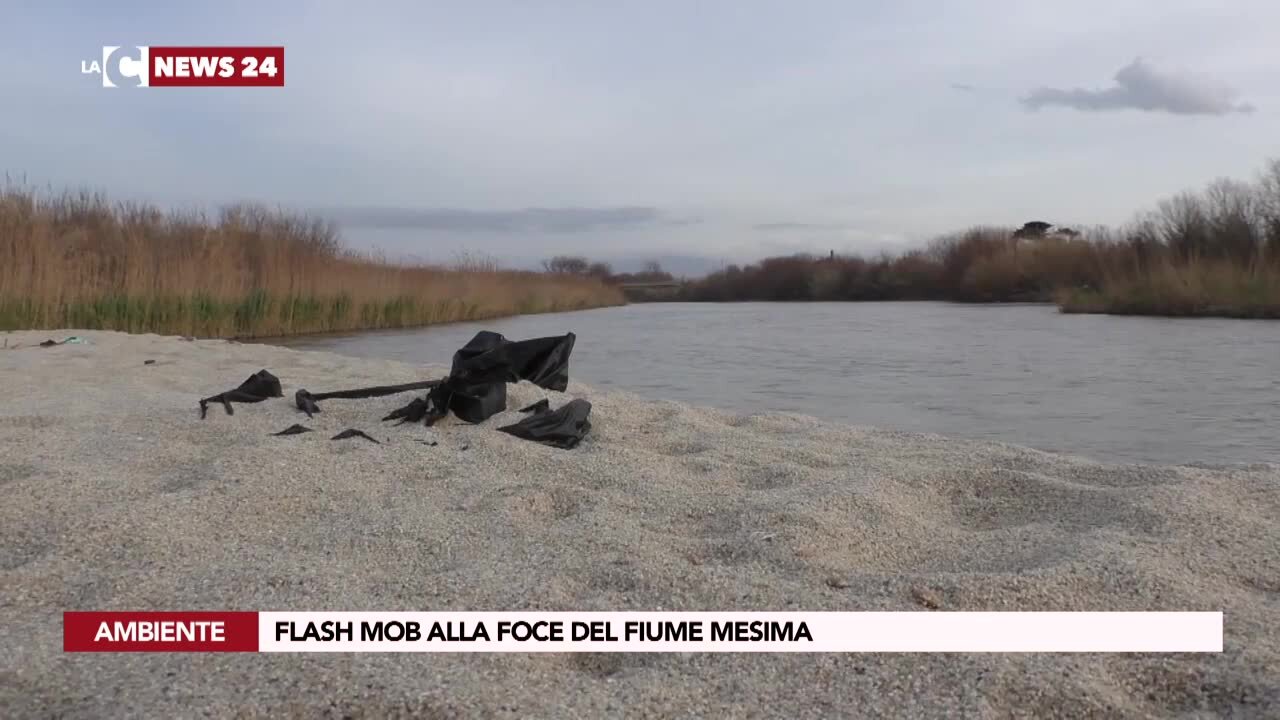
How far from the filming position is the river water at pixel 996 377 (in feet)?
13.7

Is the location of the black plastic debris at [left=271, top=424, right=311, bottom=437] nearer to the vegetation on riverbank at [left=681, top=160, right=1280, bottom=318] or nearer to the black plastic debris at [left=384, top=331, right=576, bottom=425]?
the black plastic debris at [left=384, top=331, right=576, bottom=425]

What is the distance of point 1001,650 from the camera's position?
1481 mm

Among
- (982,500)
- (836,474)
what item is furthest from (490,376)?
(982,500)

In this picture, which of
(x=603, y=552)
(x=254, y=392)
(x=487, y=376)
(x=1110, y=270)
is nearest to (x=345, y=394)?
(x=254, y=392)

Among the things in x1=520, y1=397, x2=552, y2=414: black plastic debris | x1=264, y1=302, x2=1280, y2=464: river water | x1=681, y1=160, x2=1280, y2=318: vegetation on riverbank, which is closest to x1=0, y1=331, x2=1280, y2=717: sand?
x1=520, y1=397, x2=552, y2=414: black plastic debris

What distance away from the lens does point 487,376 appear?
373 centimetres

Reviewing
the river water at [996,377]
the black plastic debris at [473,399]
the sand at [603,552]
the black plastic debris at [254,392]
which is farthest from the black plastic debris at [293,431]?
the river water at [996,377]

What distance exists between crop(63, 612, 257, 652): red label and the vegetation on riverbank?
17.0m

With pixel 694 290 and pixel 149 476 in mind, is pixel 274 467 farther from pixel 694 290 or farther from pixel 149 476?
pixel 694 290

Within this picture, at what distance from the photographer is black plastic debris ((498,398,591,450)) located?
321 cm

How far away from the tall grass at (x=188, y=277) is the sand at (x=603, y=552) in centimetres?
561

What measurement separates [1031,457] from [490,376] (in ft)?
6.55

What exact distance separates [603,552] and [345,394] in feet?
6.83

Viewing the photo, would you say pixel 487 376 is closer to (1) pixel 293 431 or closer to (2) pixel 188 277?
(1) pixel 293 431
